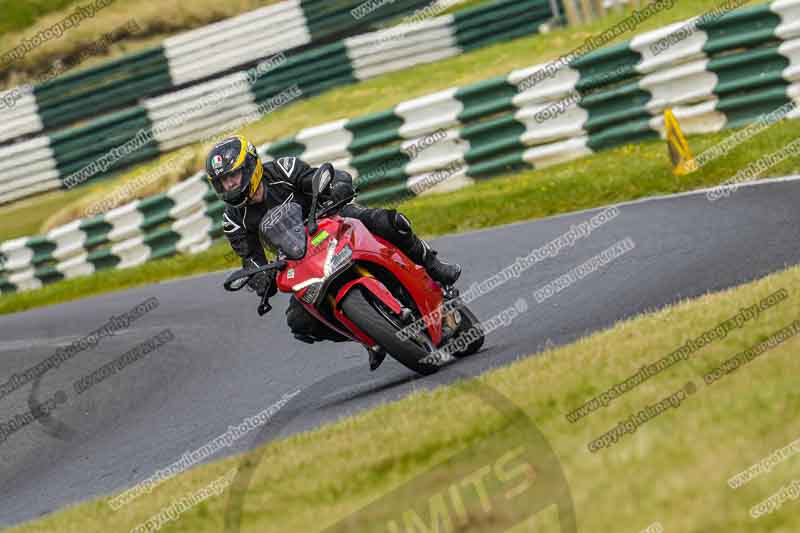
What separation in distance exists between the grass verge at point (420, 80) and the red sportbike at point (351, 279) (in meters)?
11.2

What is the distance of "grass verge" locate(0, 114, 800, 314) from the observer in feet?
40.6

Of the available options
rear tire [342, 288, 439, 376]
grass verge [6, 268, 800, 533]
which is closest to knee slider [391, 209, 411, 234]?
rear tire [342, 288, 439, 376]

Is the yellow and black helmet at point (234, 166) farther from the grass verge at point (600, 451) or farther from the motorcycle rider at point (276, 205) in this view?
the grass verge at point (600, 451)

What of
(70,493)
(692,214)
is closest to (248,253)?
(70,493)

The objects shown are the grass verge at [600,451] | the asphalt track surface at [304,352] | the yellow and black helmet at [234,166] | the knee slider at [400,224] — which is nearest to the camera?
the grass verge at [600,451]

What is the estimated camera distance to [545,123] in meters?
14.8

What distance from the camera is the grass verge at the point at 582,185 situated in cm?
1238

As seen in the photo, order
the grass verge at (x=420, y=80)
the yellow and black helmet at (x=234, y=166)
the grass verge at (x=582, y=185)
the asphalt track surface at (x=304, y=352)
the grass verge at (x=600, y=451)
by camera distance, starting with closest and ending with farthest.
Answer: the grass verge at (x=600, y=451)
the yellow and black helmet at (x=234, y=166)
the asphalt track surface at (x=304, y=352)
the grass verge at (x=582, y=185)
the grass verge at (x=420, y=80)

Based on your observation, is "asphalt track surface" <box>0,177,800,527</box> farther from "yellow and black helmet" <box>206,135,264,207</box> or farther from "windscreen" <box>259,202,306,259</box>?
"yellow and black helmet" <box>206,135,264,207</box>

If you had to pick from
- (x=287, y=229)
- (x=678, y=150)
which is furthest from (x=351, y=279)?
(x=678, y=150)

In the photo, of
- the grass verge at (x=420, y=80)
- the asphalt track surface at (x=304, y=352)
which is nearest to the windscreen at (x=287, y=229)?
the asphalt track surface at (x=304, y=352)

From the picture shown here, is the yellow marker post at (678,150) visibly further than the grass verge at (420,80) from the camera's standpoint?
No

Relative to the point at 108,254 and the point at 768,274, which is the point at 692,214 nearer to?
the point at 768,274

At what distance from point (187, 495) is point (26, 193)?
59.6 ft
